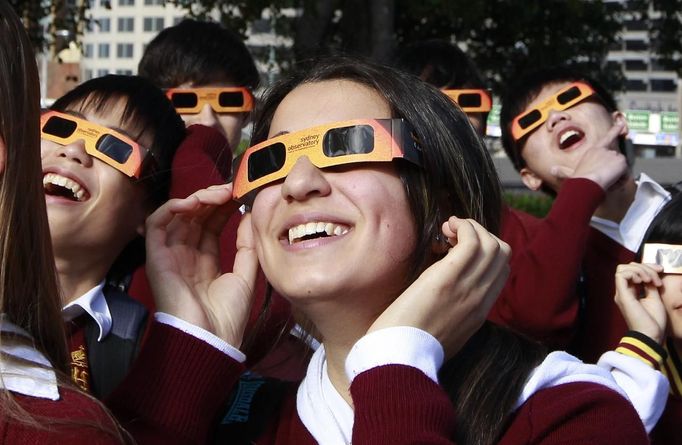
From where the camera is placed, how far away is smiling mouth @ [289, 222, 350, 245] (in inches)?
81.6

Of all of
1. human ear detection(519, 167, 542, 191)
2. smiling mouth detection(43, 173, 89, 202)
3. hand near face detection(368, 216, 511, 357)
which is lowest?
human ear detection(519, 167, 542, 191)

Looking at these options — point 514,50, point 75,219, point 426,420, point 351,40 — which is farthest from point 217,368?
point 514,50

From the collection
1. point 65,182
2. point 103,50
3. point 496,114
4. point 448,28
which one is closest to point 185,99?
point 65,182

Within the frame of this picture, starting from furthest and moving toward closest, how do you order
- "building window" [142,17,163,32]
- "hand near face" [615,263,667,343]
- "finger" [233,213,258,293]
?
1. "building window" [142,17,163,32]
2. "hand near face" [615,263,667,343]
3. "finger" [233,213,258,293]

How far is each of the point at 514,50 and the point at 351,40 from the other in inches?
136

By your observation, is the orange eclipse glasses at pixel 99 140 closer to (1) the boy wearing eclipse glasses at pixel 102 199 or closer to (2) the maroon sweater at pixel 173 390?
(1) the boy wearing eclipse glasses at pixel 102 199

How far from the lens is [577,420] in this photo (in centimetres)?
189

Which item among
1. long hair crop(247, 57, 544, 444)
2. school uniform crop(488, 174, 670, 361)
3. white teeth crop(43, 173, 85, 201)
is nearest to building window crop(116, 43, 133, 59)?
school uniform crop(488, 174, 670, 361)

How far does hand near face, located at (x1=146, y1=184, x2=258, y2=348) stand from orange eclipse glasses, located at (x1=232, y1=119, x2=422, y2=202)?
1.10 feet

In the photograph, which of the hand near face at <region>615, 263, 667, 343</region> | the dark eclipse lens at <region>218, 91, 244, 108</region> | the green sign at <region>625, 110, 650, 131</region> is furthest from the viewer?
the green sign at <region>625, 110, 650, 131</region>

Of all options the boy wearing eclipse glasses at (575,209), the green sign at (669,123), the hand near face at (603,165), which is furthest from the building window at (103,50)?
the hand near face at (603,165)

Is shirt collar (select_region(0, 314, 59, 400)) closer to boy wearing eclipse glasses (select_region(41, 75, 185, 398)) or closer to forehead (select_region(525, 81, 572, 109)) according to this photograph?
boy wearing eclipse glasses (select_region(41, 75, 185, 398))

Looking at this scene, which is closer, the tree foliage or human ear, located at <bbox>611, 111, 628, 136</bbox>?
human ear, located at <bbox>611, 111, 628, 136</bbox>

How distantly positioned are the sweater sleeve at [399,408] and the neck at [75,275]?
1430 millimetres
